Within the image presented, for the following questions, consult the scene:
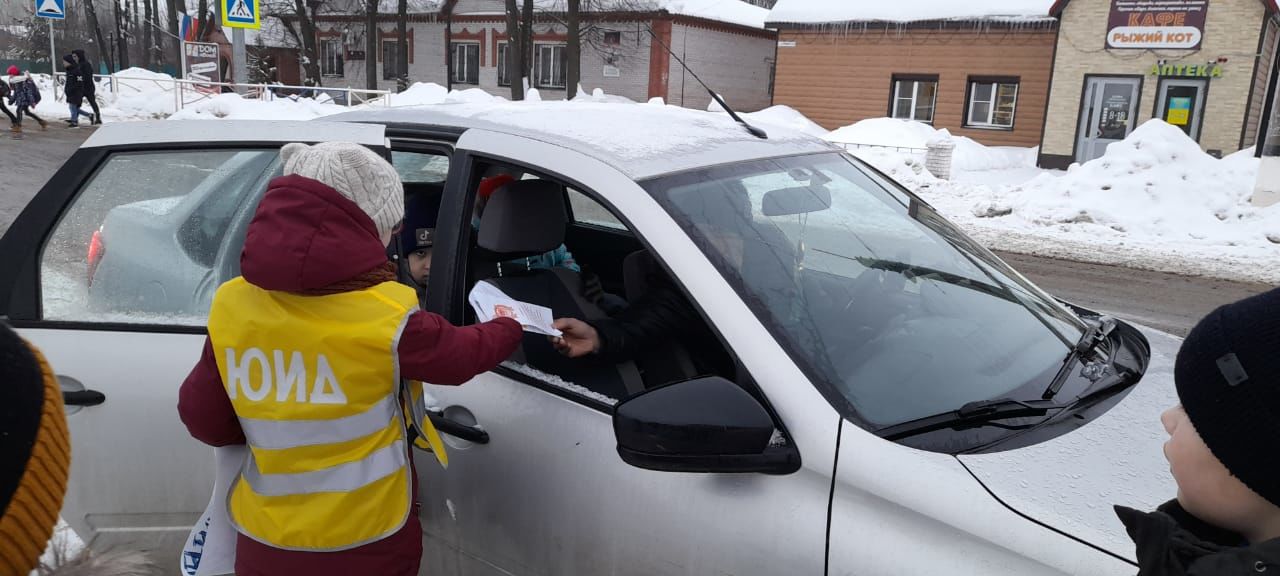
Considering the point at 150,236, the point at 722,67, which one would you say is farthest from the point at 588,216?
the point at 722,67

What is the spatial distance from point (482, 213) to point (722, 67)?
35.7m

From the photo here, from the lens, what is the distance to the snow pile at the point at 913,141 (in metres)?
20.7

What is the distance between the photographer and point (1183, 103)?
2119cm

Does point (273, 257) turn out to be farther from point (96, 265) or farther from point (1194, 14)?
point (1194, 14)

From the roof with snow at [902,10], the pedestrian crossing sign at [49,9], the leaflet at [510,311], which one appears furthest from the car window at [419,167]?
the roof with snow at [902,10]

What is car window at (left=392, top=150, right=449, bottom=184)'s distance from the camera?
3091 mm

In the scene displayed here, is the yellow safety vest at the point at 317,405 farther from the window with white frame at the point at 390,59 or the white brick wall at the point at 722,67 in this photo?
the window with white frame at the point at 390,59

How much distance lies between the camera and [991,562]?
1.54 m

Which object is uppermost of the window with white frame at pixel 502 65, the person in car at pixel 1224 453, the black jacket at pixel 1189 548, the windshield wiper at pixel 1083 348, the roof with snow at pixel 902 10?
the roof with snow at pixel 902 10

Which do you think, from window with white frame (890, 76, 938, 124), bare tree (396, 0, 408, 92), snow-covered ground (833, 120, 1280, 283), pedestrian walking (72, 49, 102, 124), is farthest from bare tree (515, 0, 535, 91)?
snow-covered ground (833, 120, 1280, 283)

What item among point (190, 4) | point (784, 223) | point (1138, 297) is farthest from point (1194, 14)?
point (190, 4)

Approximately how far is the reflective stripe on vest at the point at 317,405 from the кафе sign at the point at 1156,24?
2345 centimetres

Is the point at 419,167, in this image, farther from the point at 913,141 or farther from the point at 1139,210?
the point at 913,141

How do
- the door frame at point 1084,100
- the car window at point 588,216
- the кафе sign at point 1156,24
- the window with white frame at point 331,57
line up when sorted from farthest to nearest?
1. the window with white frame at point 331,57
2. the door frame at point 1084,100
3. the кафе sign at point 1156,24
4. the car window at point 588,216
